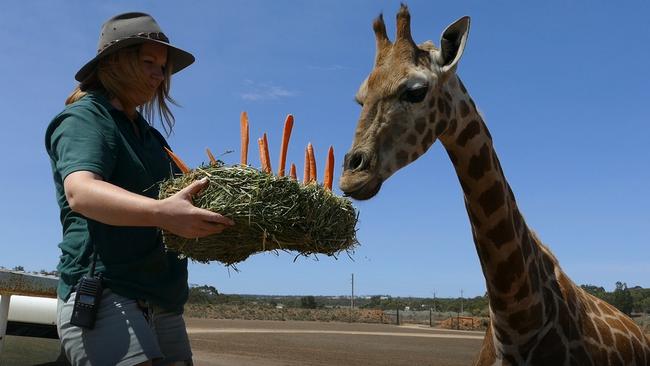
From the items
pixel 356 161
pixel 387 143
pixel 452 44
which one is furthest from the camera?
pixel 452 44

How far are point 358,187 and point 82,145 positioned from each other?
130 cm

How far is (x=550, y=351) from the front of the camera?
384 cm

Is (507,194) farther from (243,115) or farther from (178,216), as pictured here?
(178,216)

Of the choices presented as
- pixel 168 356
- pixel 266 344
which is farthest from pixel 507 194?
pixel 266 344

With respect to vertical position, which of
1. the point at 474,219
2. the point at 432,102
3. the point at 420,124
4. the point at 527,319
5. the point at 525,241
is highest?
the point at 432,102

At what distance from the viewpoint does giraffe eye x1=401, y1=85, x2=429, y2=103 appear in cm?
353

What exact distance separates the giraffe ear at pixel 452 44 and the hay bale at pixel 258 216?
64.0 inches

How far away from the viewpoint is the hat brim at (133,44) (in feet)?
8.43

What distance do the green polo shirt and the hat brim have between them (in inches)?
5.9

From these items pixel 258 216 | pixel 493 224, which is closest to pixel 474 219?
pixel 493 224

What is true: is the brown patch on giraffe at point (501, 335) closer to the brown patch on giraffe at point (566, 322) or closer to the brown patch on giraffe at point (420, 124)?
the brown patch on giraffe at point (566, 322)

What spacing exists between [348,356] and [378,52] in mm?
15930

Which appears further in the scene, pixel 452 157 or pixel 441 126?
pixel 452 157

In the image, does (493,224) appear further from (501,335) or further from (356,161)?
(356,161)
